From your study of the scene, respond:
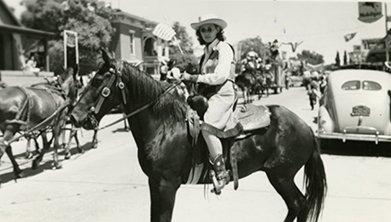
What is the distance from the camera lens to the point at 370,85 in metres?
10.4

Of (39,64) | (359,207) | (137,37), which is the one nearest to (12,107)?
(359,207)

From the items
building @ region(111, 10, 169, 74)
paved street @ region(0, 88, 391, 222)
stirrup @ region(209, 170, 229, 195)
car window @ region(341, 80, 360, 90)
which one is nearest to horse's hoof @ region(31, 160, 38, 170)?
paved street @ region(0, 88, 391, 222)

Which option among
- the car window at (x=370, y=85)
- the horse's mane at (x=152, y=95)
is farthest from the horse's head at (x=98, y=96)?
the car window at (x=370, y=85)

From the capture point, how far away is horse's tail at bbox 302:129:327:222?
4886 mm

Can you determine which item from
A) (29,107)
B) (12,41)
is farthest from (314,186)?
(12,41)

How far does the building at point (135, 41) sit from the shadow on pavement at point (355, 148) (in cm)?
2136

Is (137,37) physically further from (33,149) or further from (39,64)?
(33,149)

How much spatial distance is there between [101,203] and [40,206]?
0.91 metres

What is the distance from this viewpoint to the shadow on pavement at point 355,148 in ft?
33.7

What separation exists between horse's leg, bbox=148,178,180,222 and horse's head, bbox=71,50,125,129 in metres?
0.86

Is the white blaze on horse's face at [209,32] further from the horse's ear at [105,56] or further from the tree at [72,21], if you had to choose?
the tree at [72,21]

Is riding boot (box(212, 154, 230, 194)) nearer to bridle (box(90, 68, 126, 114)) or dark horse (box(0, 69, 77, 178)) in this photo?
bridle (box(90, 68, 126, 114))

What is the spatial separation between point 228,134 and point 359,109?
672 centimetres

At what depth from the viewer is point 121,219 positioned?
5.39 meters
